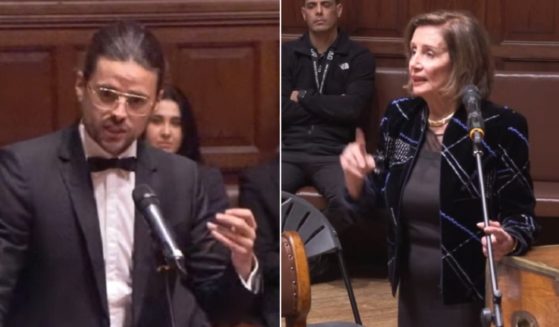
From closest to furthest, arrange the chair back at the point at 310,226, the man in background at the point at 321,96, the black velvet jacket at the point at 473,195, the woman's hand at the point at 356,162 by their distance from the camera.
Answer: the woman's hand at the point at 356,162
the black velvet jacket at the point at 473,195
the chair back at the point at 310,226
the man in background at the point at 321,96

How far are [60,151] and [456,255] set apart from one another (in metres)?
1.24

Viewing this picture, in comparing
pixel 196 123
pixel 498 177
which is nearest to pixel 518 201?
pixel 498 177

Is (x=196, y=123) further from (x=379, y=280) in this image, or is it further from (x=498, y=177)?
A: (x=379, y=280)

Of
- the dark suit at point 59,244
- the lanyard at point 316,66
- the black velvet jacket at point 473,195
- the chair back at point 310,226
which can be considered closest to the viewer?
the dark suit at point 59,244

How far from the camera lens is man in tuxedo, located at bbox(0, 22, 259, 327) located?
1.67 metres

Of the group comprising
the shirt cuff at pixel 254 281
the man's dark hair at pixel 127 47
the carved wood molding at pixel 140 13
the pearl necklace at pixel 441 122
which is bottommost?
the shirt cuff at pixel 254 281

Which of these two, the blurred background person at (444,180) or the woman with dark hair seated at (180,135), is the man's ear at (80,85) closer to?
the woman with dark hair seated at (180,135)

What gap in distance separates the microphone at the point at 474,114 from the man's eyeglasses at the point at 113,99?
0.82 meters

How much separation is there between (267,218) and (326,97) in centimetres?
356

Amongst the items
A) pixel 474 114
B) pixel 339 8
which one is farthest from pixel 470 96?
pixel 339 8

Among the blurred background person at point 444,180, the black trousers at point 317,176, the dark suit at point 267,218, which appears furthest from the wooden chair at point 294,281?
the black trousers at point 317,176

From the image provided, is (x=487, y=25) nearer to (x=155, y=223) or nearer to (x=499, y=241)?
(x=499, y=241)

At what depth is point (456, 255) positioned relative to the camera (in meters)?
2.62

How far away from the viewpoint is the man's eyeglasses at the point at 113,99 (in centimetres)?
171
